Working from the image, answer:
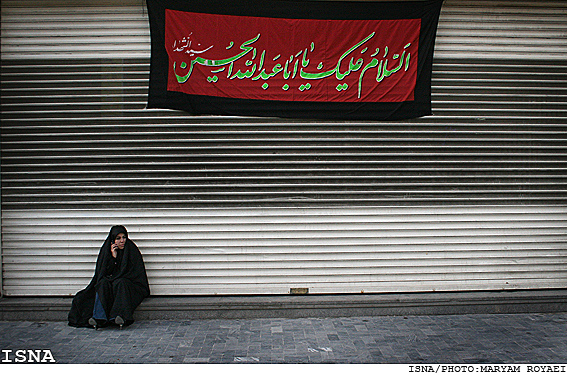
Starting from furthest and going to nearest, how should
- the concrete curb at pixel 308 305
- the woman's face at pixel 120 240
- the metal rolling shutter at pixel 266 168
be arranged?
the metal rolling shutter at pixel 266 168 → the concrete curb at pixel 308 305 → the woman's face at pixel 120 240

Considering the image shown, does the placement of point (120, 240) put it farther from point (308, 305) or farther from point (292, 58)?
point (292, 58)

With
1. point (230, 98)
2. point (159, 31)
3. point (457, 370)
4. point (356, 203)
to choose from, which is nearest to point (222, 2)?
point (159, 31)

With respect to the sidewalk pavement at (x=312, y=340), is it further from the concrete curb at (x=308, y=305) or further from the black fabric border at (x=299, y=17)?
the black fabric border at (x=299, y=17)

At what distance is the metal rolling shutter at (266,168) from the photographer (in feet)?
18.7

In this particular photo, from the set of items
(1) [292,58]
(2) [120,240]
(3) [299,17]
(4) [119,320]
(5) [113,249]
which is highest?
(3) [299,17]

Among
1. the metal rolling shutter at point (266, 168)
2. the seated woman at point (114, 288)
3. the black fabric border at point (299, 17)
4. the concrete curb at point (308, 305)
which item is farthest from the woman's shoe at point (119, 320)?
the black fabric border at point (299, 17)

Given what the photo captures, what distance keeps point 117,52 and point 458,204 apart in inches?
200

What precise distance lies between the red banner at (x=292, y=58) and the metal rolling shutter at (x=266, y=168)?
0.41 meters

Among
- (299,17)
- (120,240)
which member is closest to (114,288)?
(120,240)

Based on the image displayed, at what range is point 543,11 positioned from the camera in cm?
582

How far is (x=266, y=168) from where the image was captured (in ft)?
18.7

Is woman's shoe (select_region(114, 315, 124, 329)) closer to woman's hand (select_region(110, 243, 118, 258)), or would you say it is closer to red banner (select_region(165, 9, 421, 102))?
woman's hand (select_region(110, 243, 118, 258))

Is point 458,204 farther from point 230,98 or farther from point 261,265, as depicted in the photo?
point 230,98

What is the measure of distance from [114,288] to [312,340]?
248 cm
